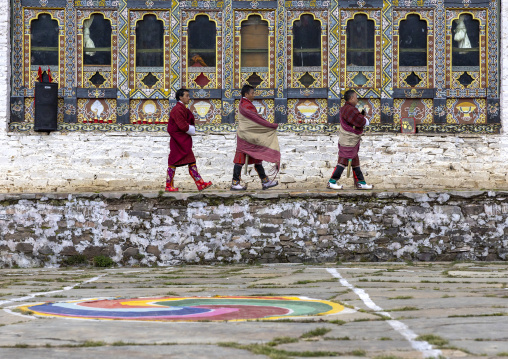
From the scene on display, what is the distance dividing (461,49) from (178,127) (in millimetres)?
6356

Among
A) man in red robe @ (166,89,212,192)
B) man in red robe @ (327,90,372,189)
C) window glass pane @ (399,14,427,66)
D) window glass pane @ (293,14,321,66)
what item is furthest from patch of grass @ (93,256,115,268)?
window glass pane @ (399,14,427,66)

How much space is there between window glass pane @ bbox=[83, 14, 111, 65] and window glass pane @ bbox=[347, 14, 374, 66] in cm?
430

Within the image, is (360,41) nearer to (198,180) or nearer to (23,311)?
(198,180)

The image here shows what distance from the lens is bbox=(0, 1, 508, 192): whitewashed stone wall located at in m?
15.0

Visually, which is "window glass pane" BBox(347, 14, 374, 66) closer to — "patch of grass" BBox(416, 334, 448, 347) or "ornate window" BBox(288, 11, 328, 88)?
"ornate window" BBox(288, 11, 328, 88)

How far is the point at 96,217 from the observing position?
9.98 meters

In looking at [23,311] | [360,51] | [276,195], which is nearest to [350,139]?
[276,195]

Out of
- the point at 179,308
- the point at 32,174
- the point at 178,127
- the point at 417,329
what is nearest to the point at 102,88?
the point at 32,174

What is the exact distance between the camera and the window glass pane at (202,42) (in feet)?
50.8

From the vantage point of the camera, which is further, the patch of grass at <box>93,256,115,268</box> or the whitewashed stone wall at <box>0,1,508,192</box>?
the whitewashed stone wall at <box>0,1,508,192</box>

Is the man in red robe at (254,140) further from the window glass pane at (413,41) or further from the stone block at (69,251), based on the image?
the window glass pane at (413,41)

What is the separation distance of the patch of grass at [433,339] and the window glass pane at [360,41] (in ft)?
39.6

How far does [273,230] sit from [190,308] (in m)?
4.95

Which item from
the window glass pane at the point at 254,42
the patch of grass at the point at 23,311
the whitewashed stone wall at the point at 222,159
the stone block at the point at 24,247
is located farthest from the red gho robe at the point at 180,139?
the patch of grass at the point at 23,311
